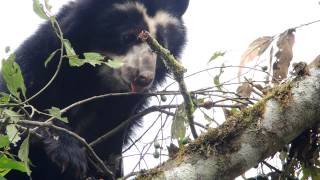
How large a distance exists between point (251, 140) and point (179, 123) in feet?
2.06

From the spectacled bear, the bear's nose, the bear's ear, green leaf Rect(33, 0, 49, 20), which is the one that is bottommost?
green leaf Rect(33, 0, 49, 20)

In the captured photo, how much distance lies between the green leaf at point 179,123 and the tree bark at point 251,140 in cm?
41

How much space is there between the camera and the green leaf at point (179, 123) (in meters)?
3.28

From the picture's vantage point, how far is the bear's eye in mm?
4691

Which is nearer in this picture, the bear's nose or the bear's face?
the bear's nose

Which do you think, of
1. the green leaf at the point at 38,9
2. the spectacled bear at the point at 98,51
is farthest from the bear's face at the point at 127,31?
the green leaf at the point at 38,9

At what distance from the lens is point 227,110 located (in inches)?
130

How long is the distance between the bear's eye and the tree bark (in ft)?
6.41

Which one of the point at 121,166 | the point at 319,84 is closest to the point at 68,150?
the point at 121,166

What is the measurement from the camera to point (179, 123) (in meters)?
3.31

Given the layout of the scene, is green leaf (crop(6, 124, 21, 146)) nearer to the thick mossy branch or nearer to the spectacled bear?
the thick mossy branch

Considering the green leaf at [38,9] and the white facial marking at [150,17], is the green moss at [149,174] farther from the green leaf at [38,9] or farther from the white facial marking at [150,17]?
the white facial marking at [150,17]

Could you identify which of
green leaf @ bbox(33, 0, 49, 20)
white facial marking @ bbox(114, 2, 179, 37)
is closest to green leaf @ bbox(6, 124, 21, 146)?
green leaf @ bbox(33, 0, 49, 20)

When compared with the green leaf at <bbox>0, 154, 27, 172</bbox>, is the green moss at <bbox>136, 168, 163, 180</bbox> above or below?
above
